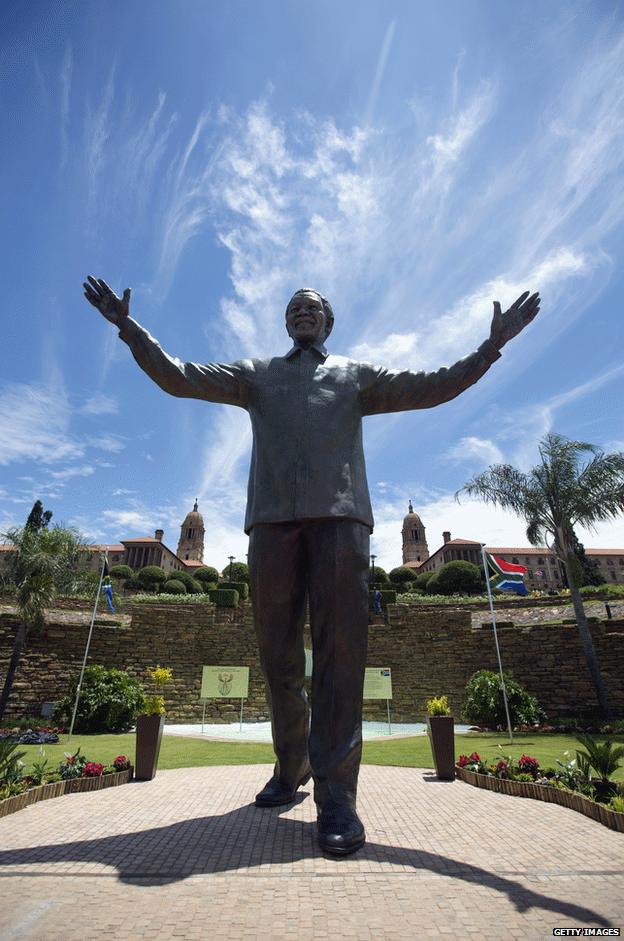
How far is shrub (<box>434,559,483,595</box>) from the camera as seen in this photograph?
134ft

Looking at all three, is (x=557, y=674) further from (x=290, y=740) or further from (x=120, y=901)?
(x=120, y=901)

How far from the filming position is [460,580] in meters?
41.2

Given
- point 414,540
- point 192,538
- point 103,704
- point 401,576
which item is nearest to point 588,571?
point 401,576

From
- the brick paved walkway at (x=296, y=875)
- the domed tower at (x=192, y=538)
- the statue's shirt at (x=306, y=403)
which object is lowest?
the brick paved walkway at (x=296, y=875)

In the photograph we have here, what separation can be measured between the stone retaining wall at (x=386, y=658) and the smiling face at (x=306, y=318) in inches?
648

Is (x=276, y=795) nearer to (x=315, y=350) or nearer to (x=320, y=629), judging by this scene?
(x=320, y=629)

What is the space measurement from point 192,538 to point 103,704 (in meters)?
87.8

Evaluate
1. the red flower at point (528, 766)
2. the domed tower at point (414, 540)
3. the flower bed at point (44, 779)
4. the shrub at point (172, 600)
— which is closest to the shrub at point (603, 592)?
the shrub at point (172, 600)

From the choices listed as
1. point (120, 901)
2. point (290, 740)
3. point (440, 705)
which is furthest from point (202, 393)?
point (440, 705)

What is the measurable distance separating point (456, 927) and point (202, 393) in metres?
3.54

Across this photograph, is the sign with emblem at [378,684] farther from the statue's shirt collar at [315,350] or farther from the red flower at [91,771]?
the statue's shirt collar at [315,350]

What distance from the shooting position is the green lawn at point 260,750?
28.4 feet

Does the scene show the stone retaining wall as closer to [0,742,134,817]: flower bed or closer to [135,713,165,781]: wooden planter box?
[135,713,165,781]: wooden planter box

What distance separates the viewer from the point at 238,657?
72.3ft
